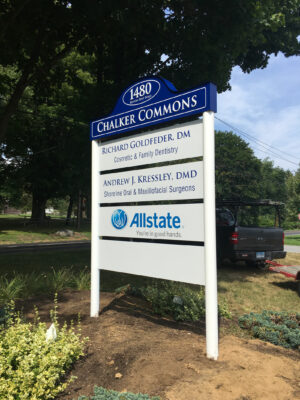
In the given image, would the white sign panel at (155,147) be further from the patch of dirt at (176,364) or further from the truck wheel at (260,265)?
the truck wheel at (260,265)

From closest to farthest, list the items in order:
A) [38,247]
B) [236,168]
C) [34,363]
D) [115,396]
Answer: [115,396], [34,363], [38,247], [236,168]

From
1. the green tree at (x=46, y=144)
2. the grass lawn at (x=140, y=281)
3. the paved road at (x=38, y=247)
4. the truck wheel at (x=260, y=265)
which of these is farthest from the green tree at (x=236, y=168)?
the grass lawn at (x=140, y=281)

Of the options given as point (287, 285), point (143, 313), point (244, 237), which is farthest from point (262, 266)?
point (143, 313)

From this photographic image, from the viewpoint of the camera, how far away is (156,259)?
13.6 ft

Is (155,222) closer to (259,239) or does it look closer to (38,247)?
(259,239)

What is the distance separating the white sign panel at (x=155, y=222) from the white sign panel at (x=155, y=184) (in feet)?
0.47

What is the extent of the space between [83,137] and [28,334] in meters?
7.45

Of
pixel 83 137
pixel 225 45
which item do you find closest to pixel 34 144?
pixel 83 137

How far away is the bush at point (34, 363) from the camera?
2523 mm

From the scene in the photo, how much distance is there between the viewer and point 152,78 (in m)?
4.43

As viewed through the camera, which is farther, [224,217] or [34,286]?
[224,217]

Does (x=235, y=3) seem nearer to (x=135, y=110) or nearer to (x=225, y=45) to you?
(x=225, y=45)

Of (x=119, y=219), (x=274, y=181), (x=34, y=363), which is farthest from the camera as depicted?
(x=274, y=181)

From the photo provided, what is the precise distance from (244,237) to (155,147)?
609 centimetres
